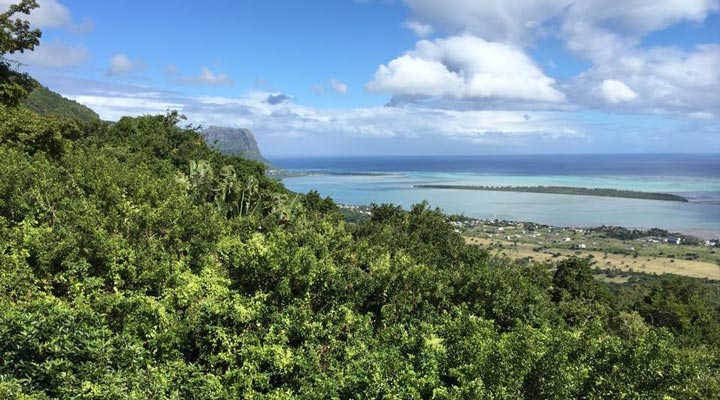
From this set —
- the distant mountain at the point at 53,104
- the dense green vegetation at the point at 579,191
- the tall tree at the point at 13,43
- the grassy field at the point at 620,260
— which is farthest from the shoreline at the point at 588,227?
the tall tree at the point at 13,43

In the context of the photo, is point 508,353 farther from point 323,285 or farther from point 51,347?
point 51,347

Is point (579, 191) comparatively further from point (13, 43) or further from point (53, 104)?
point (13, 43)

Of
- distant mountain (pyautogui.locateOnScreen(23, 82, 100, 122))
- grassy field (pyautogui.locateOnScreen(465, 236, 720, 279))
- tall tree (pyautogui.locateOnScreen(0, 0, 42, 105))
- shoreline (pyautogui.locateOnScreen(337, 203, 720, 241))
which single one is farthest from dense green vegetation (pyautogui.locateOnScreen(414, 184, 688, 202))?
tall tree (pyautogui.locateOnScreen(0, 0, 42, 105))

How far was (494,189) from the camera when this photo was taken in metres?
126

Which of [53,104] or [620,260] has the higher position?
[53,104]

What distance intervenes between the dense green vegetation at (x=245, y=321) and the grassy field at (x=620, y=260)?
49.7m

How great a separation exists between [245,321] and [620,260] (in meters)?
68.9

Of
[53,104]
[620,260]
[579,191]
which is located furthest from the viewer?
[579,191]

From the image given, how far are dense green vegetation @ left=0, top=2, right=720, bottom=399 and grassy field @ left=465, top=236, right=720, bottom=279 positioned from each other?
49706 millimetres

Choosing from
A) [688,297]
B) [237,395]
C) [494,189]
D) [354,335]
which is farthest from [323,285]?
[494,189]

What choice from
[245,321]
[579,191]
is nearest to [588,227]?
[579,191]

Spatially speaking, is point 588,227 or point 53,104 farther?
point 588,227

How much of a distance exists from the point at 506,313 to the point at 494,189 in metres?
120

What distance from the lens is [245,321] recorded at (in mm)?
7082
